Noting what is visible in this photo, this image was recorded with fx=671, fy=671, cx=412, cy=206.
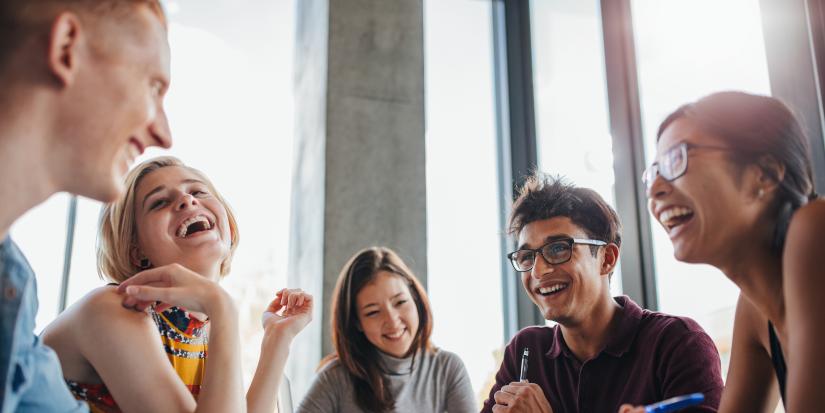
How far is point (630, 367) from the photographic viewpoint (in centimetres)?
161

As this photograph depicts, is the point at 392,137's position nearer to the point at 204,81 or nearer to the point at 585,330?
the point at 204,81

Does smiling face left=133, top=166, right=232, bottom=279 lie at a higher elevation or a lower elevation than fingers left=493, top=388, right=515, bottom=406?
higher

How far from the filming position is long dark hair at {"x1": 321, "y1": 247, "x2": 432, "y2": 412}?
2432 millimetres

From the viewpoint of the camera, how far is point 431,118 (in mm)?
3760

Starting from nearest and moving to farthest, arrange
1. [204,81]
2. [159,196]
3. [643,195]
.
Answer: [159,196]
[643,195]
[204,81]

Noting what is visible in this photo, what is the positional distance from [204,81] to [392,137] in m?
1.09

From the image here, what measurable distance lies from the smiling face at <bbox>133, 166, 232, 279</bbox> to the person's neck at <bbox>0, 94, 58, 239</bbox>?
2.18 feet

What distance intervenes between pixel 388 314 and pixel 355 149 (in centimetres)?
115

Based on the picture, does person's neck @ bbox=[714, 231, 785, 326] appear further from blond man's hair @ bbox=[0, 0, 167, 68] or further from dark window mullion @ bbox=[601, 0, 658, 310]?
dark window mullion @ bbox=[601, 0, 658, 310]

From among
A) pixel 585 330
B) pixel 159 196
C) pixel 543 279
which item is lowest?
pixel 585 330

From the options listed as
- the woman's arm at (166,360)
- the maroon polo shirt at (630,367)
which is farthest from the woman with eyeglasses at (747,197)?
the woman's arm at (166,360)

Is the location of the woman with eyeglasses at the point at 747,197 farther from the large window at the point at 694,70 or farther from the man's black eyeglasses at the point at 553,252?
the large window at the point at 694,70

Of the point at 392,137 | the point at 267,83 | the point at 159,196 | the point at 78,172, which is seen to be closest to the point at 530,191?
the point at 159,196

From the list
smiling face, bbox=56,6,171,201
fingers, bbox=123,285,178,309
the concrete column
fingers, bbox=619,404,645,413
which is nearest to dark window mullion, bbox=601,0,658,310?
the concrete column
